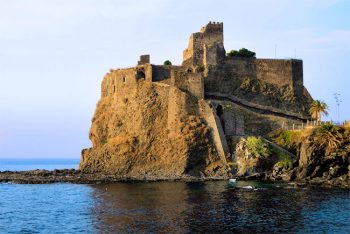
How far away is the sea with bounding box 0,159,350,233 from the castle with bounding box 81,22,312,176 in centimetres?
1717

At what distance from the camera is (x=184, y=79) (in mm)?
94875

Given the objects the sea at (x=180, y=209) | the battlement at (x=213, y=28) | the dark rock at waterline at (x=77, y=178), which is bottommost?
the sea at (x=180, y=209)

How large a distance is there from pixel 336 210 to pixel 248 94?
52.3 metres

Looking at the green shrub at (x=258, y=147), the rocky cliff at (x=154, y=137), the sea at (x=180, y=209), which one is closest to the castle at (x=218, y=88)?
the rocky cliff at (x=154, y=137)

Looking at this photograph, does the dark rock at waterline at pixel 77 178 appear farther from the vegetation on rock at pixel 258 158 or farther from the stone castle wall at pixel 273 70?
the stone castle wall at pixel 273 70

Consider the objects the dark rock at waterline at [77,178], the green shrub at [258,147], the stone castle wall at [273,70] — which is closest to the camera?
the green shrub at [258,147]

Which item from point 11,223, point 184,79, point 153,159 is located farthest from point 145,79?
point 11,223

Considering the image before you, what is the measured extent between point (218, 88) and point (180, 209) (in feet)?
163

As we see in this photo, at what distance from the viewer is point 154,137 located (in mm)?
95125

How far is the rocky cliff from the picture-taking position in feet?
292

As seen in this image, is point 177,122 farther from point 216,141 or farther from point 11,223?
point 11,223

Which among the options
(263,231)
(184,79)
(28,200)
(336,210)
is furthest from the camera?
(184,79)

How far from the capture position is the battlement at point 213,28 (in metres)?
102

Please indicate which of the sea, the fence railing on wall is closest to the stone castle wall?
the fence railing on wall
